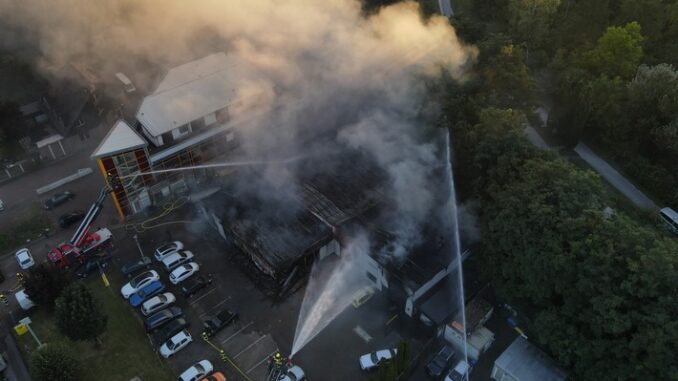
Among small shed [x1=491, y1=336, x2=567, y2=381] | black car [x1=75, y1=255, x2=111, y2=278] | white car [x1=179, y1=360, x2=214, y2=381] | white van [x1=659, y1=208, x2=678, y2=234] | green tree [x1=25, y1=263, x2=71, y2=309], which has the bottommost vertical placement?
small shed [x1=491, y1=336, x2=567, y2=381]

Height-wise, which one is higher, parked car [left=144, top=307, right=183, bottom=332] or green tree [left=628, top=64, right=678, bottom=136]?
green tree [left=628, top=64, right=678, bottom=136]

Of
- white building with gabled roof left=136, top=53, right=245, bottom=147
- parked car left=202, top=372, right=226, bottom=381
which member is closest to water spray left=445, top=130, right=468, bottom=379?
parked car left=202, top=372, right=226, bottom=381

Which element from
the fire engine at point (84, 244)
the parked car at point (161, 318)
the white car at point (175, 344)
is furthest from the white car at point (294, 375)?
the fire engine at point (84, 244)

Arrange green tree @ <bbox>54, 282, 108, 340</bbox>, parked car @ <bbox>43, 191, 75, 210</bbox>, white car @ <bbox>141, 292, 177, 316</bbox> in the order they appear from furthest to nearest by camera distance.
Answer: parked car @ <bbox>43, 191, 75, 210</bbox> < white car @ <bbox>141, 292, 177, 316</bbox> < green tree @ <bbox>54, 282, 108, 340</bbox>

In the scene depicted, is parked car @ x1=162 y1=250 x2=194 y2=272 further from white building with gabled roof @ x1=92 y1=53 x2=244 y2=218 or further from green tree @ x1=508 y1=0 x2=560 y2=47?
green tree @ x1=508 y1=0 x2=560 y2=47

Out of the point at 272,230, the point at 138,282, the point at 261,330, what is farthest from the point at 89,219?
the point at 261,330

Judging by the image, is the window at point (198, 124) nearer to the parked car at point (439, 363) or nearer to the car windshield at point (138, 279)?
the car windshield at point (138, 279)
